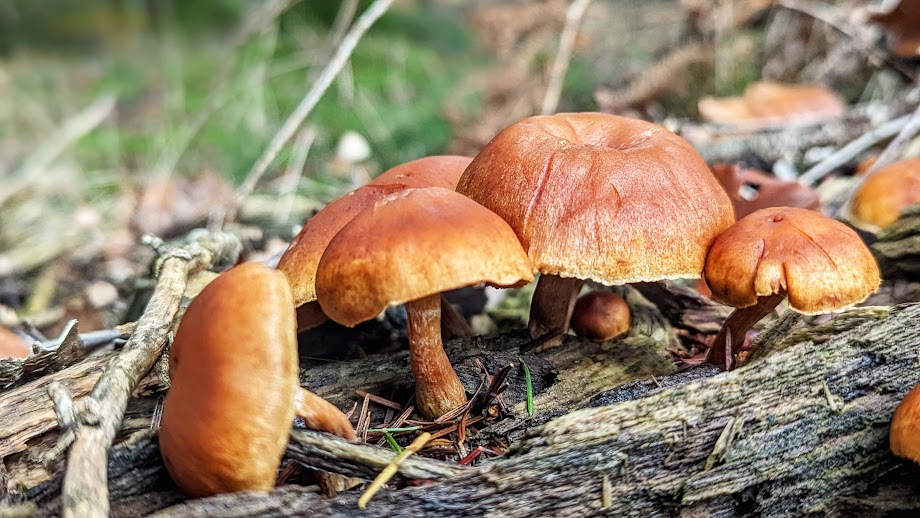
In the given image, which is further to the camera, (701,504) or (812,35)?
(812,35)

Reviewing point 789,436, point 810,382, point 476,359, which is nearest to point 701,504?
point 789,436

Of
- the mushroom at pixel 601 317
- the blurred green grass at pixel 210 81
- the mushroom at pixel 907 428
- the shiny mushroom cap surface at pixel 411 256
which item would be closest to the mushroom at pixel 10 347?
the shiny mushroom cap surface at pixel 411 256

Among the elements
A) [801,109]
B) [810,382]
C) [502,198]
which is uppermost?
[502,198]

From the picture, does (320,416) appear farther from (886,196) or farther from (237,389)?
(886,196)

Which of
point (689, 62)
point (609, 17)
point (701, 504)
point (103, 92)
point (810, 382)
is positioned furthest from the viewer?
point (103, 92)

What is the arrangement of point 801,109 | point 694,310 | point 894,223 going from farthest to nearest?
1. point 801,109
2. point 894,223
3. point 694,310

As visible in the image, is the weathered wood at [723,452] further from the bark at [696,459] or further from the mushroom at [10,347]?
the mushroom at [10,347]

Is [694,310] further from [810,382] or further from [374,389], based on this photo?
[374,389]
